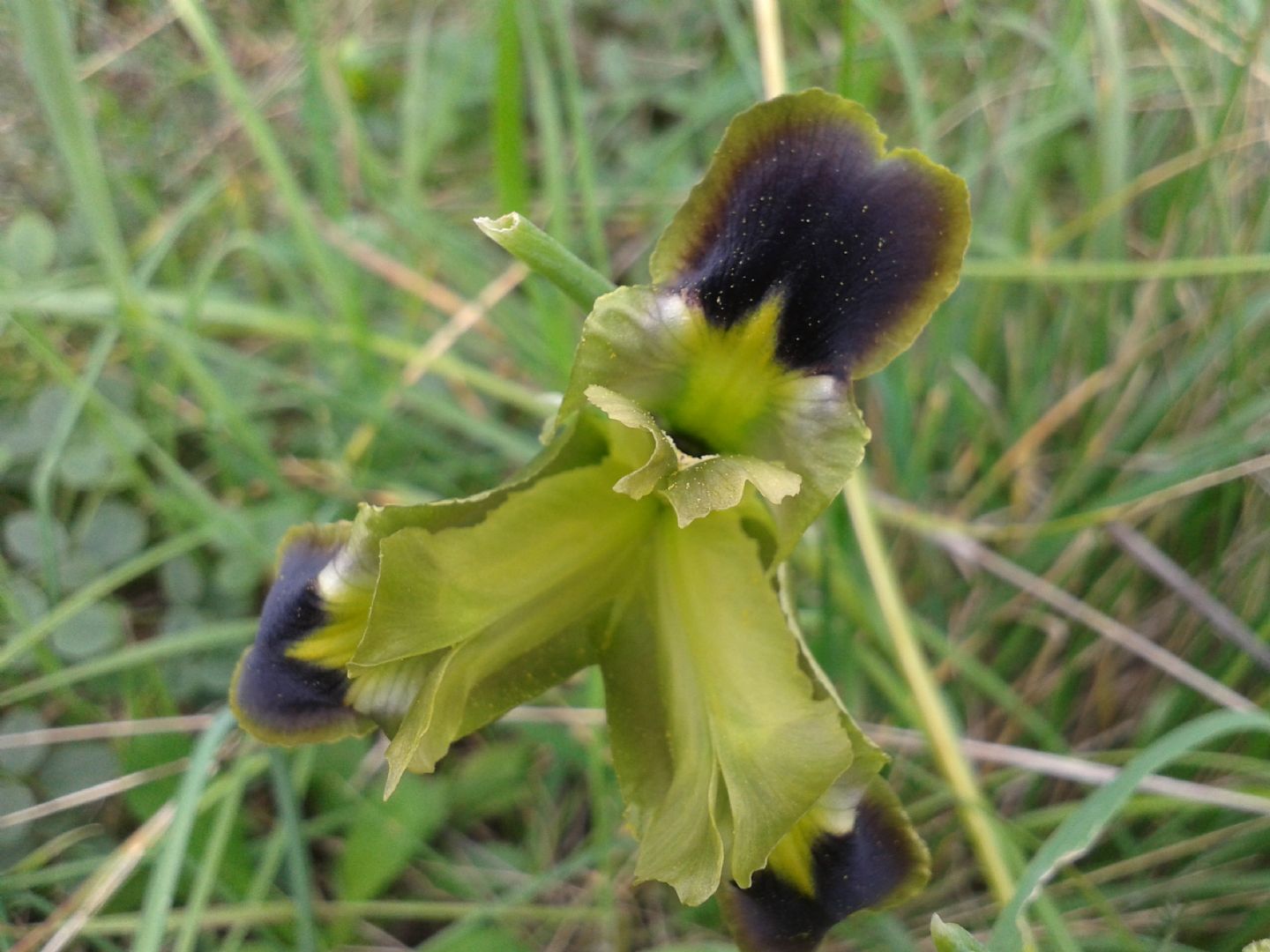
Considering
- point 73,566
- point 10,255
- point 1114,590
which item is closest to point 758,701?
point 1114,590

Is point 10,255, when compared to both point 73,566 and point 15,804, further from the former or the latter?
point 15,804

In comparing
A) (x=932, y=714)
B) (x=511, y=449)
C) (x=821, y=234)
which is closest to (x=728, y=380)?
(x=821, y=234)

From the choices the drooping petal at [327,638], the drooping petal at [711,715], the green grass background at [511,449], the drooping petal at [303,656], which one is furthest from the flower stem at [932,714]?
the drooping petal at [303,656]


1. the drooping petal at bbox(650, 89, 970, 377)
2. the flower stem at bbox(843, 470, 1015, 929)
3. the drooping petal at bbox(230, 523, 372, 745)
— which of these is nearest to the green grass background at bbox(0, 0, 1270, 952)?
the flower stem at bbox(843, 470, 1015, 929)

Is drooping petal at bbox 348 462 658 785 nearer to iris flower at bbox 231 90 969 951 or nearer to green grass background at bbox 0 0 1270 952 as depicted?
iris flower at bbox 231 90 969 951

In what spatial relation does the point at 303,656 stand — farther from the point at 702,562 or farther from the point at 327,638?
the point at 702,562

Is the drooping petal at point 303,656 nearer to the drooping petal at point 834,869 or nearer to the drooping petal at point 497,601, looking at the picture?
the drooping petal at point 497,601
